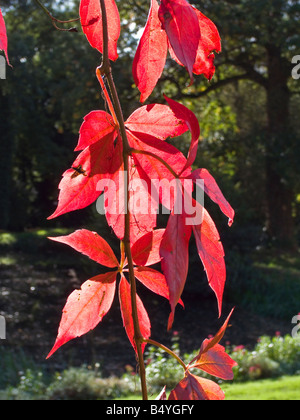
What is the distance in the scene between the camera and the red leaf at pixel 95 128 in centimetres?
39

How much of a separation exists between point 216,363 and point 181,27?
24cm

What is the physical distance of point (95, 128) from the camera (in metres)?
0.39

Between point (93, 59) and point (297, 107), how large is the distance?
4932mm

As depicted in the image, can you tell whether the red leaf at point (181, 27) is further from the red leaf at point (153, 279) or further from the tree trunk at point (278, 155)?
the tree trunk at point (278, 155)

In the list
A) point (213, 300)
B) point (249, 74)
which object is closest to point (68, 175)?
point (213, 300)

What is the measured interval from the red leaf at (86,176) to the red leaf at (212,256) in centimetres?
9

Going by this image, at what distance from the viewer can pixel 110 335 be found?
22.2ft

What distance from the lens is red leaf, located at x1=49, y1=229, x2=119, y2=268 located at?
15.9 inches

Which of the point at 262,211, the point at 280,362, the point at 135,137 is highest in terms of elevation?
the point at 262,211

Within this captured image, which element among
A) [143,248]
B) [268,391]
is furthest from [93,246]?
[268,391]

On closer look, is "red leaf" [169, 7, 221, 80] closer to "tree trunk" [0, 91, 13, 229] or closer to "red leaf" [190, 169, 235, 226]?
"red leaf" [190, 169, 235, 226]

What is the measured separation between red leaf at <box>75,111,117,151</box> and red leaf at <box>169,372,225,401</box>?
0.18 m

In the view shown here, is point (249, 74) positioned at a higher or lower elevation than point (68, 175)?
higher

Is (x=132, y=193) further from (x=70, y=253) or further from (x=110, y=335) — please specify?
(x=70, y=253)
